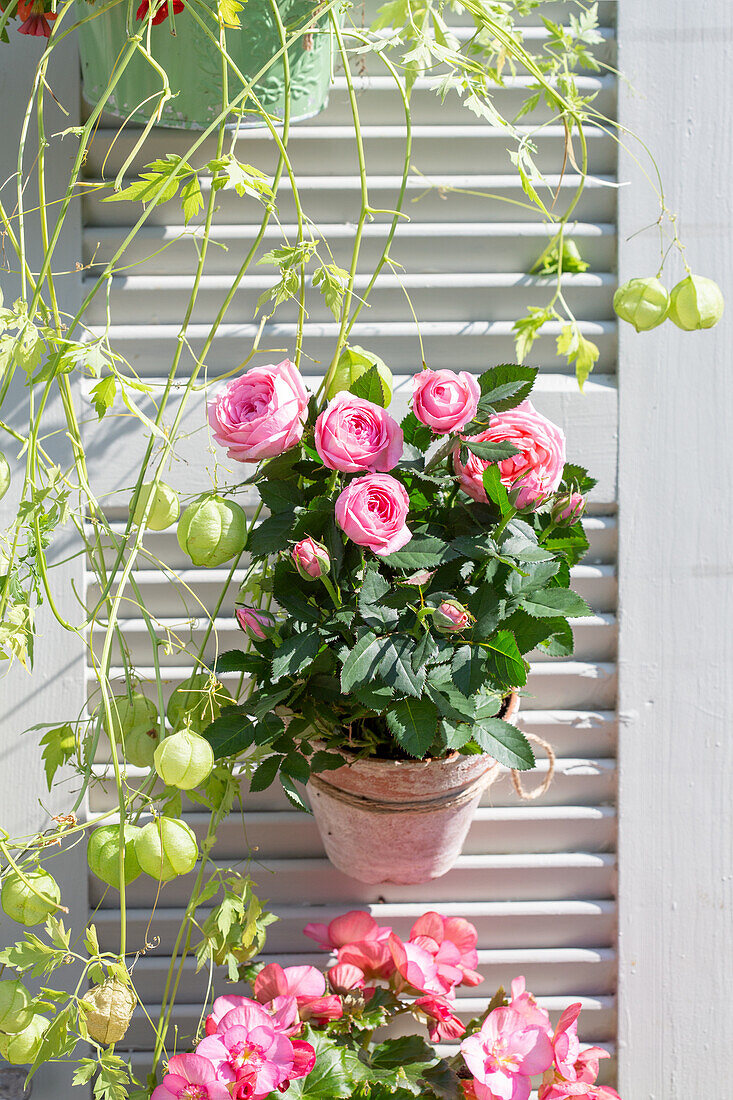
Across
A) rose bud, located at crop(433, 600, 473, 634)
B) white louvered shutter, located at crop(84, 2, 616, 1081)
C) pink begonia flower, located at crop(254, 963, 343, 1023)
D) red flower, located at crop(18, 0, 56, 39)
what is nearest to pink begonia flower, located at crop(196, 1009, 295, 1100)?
pink begonia flower, located at crop(254, 963, 343, 1023)

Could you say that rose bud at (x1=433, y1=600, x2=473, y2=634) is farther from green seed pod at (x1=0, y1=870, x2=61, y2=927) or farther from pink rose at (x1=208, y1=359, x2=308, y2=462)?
green seed pod at (x1=0, y1=870, x2=61, y2=927)

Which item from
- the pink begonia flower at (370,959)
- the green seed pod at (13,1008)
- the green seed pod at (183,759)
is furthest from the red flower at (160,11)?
the pink begonia flower at (370,959)

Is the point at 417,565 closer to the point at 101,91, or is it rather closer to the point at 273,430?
the point at 273,430

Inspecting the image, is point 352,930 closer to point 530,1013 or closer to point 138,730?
point 530,1013

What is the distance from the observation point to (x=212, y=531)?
2.83 feet

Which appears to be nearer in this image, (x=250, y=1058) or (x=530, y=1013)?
(x=250, y=1058)

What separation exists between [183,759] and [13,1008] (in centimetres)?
28

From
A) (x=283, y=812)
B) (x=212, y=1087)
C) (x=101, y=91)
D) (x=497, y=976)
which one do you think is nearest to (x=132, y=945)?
(x=283, y=812)

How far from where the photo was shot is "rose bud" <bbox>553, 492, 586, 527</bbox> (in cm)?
88

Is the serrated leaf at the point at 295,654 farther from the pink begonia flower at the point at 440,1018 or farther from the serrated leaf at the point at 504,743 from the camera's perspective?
the pink begonia flower at the point at 440,1018

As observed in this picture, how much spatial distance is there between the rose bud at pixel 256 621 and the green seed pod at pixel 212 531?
0.20ft

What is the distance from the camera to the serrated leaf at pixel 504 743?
0.84 meters

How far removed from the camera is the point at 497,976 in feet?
4.05
